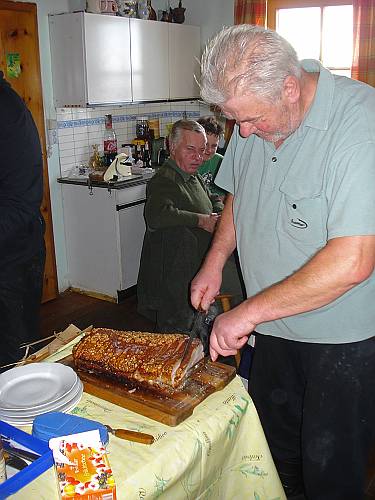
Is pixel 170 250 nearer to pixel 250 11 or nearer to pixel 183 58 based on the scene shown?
pixel 183 58

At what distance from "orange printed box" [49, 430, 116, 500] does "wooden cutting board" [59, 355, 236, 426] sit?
0.17 metres

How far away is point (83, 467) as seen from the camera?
38.0 inches

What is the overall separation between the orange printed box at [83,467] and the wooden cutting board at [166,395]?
0.17 m

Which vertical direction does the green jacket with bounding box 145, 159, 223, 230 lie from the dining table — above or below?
above

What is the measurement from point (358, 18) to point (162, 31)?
58.7 inches

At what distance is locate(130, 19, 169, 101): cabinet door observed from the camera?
406 cm

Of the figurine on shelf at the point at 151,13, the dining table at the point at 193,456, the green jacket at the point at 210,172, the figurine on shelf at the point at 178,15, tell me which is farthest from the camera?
the figurine on shelf at the point at 178,15

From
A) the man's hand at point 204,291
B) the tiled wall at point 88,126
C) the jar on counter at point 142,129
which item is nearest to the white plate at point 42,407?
the man's hand at point 204,291

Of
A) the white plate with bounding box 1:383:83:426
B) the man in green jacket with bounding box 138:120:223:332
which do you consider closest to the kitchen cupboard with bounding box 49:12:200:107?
the man in green jacket with bounding box 138:120:223:332

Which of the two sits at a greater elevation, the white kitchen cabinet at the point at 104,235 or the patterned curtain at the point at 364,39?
the patterned curtain at the point at 364,39

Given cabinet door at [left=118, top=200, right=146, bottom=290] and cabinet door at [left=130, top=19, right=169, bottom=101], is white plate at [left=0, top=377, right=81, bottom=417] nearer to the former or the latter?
cabinet door at [left=118, top=200, right=146, bottom=290]

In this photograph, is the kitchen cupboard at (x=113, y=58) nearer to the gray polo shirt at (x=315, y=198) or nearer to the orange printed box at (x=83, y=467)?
the gray polo shirt at (x=315, y=198)

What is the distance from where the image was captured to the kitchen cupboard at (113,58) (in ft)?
11.9

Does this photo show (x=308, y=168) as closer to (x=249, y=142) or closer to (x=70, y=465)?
(x=249, y=142)
